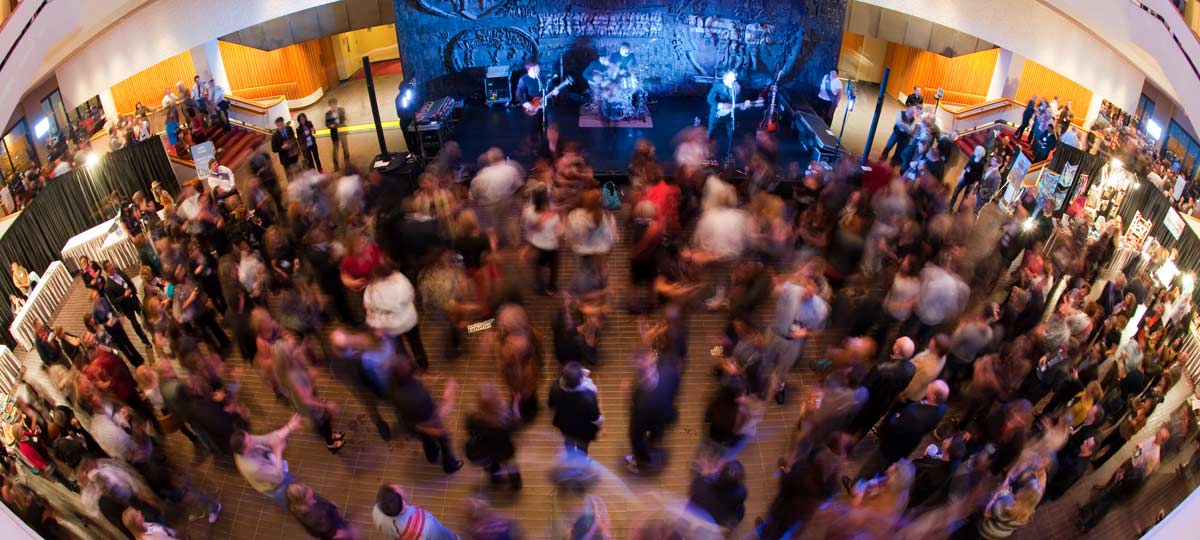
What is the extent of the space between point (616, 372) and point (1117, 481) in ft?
13.5

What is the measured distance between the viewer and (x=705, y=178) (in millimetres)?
8141

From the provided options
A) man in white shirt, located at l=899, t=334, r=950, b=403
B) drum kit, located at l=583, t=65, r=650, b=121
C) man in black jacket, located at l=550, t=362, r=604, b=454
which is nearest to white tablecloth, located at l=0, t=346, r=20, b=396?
man in black jacket, located at l=550, t=362, r=604, b=454

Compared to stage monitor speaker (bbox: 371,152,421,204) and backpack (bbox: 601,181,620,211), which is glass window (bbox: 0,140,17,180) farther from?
backpack (bbox: 601,181,620,211)

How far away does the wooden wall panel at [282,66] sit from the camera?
1419 centimetres

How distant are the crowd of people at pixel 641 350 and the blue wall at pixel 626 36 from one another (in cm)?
529

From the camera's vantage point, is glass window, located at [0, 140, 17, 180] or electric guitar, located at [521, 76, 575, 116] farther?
electric guitar, located at [521, 76, 575, 116]

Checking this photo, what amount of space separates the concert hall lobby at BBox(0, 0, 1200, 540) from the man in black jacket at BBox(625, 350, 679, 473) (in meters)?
0.04

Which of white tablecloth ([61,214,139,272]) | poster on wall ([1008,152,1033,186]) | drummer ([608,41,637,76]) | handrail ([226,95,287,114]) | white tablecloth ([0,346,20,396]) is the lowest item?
white tablecloth ([0,346,20,396])

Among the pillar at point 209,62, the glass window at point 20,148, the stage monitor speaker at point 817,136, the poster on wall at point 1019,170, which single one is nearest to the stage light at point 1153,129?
the poster on wall at point 1019,170

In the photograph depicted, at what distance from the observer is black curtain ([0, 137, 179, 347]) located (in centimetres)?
878

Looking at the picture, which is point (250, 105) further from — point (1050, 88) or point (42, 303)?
point (1050, 88)

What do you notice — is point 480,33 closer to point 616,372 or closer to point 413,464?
point 616,372

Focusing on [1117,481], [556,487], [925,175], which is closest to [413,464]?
[556,487]

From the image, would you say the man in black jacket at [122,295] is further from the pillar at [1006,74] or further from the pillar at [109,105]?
the pillar at [1006,74]
